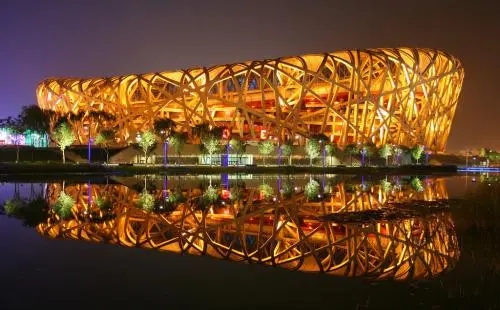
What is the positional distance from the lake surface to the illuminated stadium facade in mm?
57961

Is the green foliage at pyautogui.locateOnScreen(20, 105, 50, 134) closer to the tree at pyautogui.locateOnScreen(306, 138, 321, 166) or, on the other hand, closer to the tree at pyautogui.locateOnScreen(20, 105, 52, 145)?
the tree at pyautogui.locateOnScreen(20, 105, 52, 145)

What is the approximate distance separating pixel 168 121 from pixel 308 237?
59.7 m

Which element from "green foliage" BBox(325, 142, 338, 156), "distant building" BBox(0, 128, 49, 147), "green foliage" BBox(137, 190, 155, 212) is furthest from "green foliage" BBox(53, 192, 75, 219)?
"distant building" BBox(0, 128, 49, 147)

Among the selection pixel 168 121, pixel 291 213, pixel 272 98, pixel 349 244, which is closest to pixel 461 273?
pixel 349 244

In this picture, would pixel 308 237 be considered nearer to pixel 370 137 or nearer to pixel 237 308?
pixel 237 308

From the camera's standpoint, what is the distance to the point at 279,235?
1577 cm

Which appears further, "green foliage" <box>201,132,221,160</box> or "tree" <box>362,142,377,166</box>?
"tree" <box>362,142,377,166</box>

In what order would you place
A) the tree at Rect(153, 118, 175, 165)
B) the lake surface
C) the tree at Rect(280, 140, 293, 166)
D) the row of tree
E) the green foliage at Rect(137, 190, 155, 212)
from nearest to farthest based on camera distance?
the lake surface
the green foliage at Rect(137, 190, 155, 212)
the row of tree
the tree at Rect(153, 118, 175, 165)
the tree at Rect(280, 140, 293, 166)

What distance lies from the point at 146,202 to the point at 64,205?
3677 millimetres

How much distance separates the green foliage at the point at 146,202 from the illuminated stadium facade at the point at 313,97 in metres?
54.0

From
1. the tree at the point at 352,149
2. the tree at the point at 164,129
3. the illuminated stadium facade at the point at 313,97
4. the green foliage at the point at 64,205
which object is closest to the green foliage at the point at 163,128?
the tree at the point at 164,129

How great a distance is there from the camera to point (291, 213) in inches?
816

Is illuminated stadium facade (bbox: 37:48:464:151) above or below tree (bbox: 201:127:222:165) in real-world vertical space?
above

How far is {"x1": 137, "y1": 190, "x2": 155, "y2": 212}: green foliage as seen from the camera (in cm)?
2170
